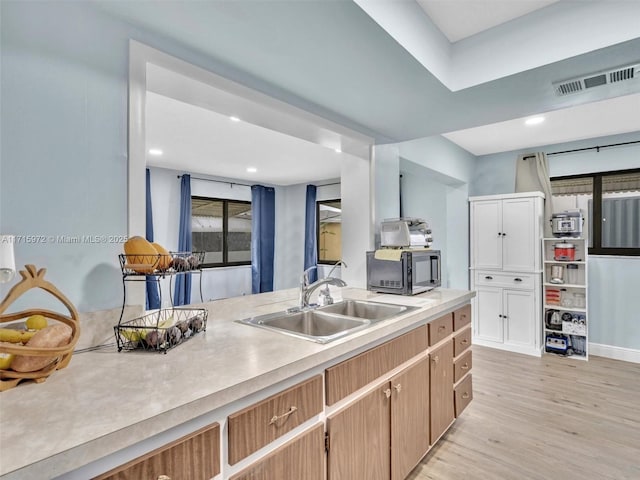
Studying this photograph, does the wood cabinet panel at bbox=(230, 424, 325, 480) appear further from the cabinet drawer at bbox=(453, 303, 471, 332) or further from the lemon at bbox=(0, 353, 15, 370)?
the cabinet drawer at bbox=(453, 303, 471, 332)

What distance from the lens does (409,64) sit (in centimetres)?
163

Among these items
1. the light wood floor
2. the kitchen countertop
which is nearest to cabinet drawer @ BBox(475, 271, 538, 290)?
the light wood floor

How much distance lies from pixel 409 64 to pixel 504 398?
2707 millimetres

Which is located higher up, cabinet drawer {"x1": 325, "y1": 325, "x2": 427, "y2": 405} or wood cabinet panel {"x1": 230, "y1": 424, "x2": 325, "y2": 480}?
cabinet drawer {"x1": 325, "y1": 325, "x2": 427, "y2": 405}

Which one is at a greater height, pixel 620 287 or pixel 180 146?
pixel 180 146

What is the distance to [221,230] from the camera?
6234 mm

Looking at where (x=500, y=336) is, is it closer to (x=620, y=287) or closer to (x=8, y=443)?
(x=620, y=287)

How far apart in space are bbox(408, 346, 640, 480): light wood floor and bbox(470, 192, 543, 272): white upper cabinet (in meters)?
1.16

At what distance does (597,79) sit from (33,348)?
2566mm

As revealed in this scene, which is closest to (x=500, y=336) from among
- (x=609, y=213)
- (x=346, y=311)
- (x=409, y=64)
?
(x=609, y=213)

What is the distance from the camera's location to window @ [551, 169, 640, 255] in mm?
3730

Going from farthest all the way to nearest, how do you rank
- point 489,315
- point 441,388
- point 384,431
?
point 489,315
point 441,388
point 384,431

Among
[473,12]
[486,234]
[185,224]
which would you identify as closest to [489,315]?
[486,234]

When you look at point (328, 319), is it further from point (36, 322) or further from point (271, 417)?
point (36, 322)
